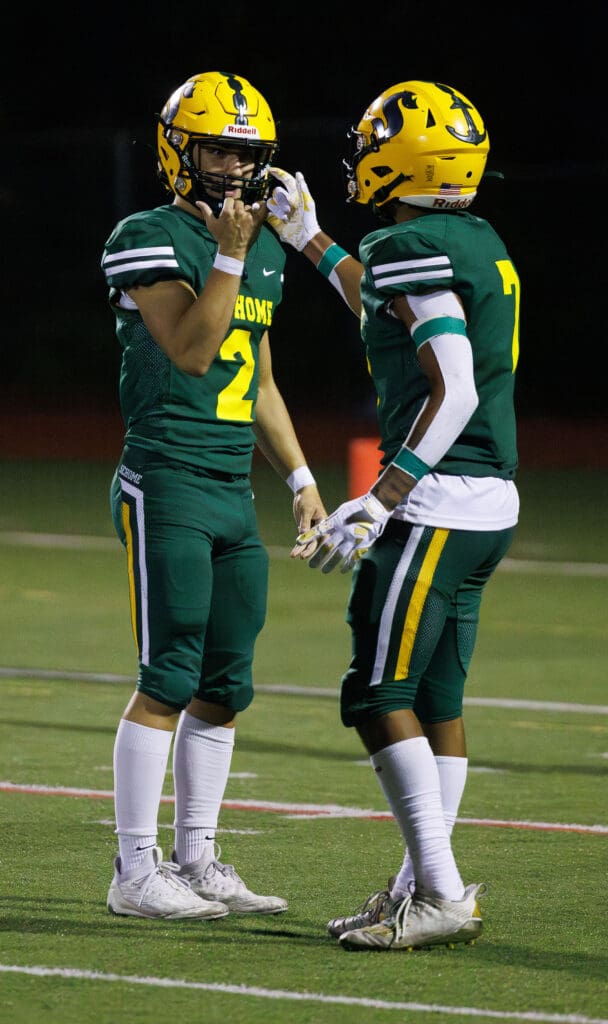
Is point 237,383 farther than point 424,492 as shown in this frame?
Yes

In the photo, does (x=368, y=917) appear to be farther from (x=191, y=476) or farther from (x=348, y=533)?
(x=191, y=476)

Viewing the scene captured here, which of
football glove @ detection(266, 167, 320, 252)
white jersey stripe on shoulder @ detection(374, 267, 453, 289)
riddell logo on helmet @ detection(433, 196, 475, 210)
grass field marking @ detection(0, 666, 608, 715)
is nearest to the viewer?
white jersey stripe on shoulder @ detection(374, 267, 453, 289)

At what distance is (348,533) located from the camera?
412cm

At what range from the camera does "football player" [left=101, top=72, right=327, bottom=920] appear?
14.3 feet

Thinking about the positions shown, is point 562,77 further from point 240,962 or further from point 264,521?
point 240,962

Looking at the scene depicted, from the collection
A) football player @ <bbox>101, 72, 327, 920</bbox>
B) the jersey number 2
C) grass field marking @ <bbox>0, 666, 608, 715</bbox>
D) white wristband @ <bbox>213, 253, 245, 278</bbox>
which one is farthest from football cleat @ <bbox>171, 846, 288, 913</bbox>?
grass field marking @ <bbox>0, 666, 608, 715</bbox>

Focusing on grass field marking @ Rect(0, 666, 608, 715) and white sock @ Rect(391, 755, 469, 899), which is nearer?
white sock @ Rect(391, 755, 469, 899)

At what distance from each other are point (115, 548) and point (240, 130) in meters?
8.40

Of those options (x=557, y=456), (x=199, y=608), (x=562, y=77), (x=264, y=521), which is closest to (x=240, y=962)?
(x=199, y=608)

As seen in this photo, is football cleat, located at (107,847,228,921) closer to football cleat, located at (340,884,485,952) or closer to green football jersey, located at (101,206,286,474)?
football cleat, located at (340,884,485,952)

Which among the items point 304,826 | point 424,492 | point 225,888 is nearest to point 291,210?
point 424,492

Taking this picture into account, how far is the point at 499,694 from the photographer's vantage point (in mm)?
7926

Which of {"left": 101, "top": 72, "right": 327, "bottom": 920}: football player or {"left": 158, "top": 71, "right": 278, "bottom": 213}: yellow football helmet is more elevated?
{"left": 158, "top": 71, "right": 278, "bottom": 213}: yellow football helmet

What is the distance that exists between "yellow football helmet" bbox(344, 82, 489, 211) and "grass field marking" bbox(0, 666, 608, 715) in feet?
11.9
